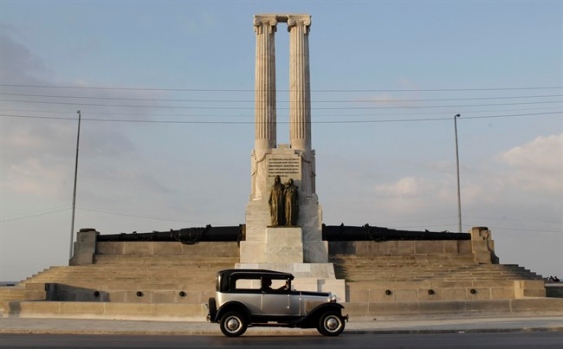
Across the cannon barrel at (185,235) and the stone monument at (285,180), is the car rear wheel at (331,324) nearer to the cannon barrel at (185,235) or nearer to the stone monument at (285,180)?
the stone monument at (285,180)


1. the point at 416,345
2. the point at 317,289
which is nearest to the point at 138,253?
the point at 317,289

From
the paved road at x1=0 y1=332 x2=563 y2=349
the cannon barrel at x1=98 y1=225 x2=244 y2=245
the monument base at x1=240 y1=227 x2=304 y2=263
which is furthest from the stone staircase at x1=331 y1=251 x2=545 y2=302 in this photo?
the paved road at x1=0 y1=332 x2=563 y2=349

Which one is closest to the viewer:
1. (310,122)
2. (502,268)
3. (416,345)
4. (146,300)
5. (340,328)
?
(416,345)

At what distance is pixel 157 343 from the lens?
15875 mm

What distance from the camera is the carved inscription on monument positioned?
115 feet

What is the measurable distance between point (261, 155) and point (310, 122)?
331cm

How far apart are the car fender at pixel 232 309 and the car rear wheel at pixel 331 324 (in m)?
1.97

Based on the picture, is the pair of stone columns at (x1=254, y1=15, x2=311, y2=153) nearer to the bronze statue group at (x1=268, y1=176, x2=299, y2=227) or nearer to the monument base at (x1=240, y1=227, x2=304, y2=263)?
the bronze statue group at (x1=268, y1=176, x2=299, y2=227)

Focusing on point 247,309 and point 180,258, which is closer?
point 247,309

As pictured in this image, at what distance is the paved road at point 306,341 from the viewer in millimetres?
15016

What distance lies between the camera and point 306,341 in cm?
1630

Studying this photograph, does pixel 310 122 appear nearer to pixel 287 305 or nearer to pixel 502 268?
pixel 502 268

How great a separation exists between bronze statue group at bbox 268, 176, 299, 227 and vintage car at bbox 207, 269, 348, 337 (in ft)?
50.7

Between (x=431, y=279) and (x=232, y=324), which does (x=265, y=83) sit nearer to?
(x=431, y=279)
